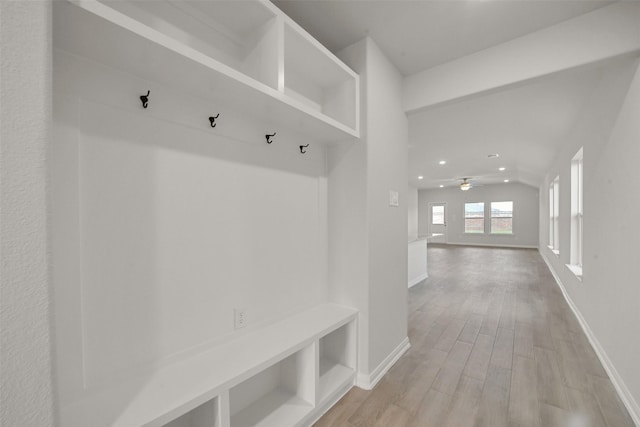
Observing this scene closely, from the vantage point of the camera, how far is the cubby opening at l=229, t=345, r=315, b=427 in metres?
1.51

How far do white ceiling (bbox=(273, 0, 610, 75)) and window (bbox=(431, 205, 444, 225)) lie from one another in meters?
10.9

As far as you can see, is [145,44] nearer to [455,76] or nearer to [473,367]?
[455,76]

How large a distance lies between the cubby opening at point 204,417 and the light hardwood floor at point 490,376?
0.72 metres

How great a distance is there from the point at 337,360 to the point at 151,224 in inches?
65.4

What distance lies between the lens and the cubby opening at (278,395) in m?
1.51

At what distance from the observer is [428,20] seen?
5.86ft

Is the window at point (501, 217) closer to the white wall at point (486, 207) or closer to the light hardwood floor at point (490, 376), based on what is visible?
the white wall at point (486, 207)

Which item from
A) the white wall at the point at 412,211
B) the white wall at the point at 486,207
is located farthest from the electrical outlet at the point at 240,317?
the white wall at the point at 486,207

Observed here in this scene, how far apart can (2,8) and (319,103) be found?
5.37 ft

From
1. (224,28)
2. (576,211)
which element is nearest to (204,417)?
(224,28)

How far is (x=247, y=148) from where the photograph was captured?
5.26 feet

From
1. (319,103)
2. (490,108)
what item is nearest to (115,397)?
(319,103)

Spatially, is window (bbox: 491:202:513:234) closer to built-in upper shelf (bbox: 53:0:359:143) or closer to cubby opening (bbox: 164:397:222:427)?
built-in upper shelf (bbox: 53:0:359:143)

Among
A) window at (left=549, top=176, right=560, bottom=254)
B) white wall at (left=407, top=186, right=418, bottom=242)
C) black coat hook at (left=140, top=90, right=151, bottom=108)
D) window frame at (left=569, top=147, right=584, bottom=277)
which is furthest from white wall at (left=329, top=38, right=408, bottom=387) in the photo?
white wall at (left=407, top=186, right=418, bottom=242)
